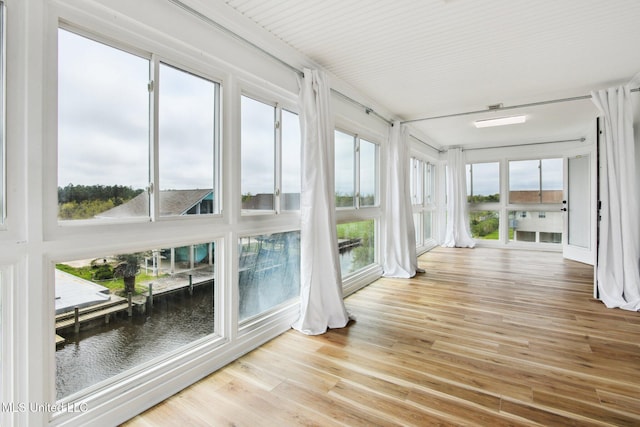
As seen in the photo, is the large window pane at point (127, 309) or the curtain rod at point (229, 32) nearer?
the large window pane at point (127, 309)

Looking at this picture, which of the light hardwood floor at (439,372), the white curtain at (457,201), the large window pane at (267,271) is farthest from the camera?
the white curtain at (457,201)

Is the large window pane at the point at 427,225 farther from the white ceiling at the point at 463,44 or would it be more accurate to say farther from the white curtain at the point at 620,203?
the white curtain at the point at 620,203

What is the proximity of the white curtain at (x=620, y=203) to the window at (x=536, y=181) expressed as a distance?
3870 millimetres

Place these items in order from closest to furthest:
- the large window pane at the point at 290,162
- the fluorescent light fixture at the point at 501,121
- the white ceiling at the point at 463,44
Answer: the white ceiling at the point at 463,44
the large window pane at the point at 290,162
the fluorescent light fixture at the point at 501,121

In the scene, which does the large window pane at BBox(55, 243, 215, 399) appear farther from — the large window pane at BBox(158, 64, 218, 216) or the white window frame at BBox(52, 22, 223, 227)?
the large window pane at BBox(158, 64, 218, 216)

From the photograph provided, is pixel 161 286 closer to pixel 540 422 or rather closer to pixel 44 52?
pixel 44 52

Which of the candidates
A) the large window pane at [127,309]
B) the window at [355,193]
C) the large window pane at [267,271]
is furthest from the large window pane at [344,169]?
the large window pane at [127,309]

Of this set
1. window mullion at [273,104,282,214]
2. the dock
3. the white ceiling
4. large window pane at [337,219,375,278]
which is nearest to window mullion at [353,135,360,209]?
large window pane at [337,219,375,278]

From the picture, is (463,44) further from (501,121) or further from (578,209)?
(578,209)

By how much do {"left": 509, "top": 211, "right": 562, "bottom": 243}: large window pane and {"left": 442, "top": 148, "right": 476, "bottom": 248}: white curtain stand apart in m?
1.04

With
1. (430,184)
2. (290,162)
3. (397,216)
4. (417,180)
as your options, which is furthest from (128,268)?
(430,184)

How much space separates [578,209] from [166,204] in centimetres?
757

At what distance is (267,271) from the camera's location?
2.99m

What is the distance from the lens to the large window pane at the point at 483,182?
8.02 metres
